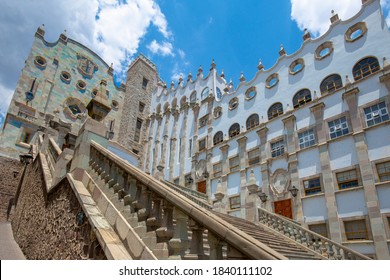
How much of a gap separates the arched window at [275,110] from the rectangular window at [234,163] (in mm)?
4658

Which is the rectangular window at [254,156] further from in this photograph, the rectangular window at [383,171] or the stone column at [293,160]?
the rectangular window at [383,171]

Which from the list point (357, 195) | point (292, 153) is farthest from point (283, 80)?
point (357, 195)

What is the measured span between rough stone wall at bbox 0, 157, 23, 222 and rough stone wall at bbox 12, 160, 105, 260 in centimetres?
1025

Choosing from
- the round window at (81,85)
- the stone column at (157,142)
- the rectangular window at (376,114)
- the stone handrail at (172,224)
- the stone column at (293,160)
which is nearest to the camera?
the stone handrail at (172,224)

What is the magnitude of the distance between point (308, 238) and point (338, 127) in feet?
29.9

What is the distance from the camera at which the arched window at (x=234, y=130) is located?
23.3 m

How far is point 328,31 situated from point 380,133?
973cm

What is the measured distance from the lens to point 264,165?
63.2ft

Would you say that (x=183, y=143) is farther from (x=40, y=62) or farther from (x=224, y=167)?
(x=40, y=62)

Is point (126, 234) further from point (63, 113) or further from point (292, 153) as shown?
point (63, 113)

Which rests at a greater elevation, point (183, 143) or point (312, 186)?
point (183, 143)

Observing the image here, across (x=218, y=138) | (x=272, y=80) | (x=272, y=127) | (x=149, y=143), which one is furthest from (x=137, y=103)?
(x=272, y=127)

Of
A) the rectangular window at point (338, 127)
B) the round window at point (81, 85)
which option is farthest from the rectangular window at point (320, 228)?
the round window at point (81, 85)
